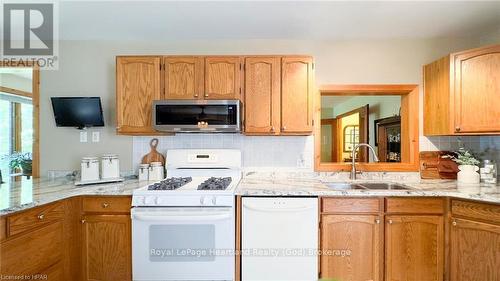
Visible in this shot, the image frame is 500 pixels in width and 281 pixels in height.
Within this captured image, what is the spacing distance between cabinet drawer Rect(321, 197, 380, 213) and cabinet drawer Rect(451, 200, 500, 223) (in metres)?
0.54

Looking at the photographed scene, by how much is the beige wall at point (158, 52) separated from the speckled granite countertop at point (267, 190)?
42cm

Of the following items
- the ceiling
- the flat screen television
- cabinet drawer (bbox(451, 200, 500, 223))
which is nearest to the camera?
cabinet drawer (bbox(451, 200, 500, 223))

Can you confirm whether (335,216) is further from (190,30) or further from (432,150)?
(190,30)

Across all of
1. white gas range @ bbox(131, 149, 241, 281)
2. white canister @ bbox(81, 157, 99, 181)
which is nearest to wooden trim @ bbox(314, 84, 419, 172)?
white gas range @ bbox(131, 149, 241, 281)

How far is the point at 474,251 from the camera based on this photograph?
182cm

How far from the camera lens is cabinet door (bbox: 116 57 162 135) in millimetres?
2334

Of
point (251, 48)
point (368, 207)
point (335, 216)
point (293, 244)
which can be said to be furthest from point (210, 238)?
point (251, 48)

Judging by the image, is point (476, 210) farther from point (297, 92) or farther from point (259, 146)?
point (259, 146)

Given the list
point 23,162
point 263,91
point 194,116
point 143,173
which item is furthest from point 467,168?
A: point 23,162

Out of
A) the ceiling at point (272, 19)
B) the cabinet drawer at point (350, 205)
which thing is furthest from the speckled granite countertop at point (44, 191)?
the cabinet drawer at point (350, 205)

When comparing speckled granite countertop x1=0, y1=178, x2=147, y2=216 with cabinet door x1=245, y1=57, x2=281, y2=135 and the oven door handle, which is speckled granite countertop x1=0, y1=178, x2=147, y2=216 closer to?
the oven door handle

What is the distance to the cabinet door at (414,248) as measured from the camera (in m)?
1.95

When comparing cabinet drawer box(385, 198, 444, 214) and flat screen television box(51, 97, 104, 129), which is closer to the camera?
cabinet drawer box(385, 198, 444, 214)

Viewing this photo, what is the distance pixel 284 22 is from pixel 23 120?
12.2 ft
